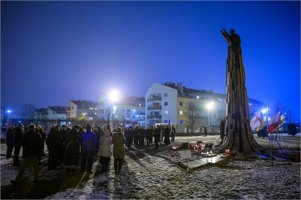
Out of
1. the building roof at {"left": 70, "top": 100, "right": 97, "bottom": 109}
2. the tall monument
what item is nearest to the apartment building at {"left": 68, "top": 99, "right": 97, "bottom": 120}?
the building roof at {"left": 70, "top": 100, "right": 97, "bottom": 109}

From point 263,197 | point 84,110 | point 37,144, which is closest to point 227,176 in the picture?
point 263,197

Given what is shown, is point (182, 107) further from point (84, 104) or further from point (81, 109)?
point (84, 104)

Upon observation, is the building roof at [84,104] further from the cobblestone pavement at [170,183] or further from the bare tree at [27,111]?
the cobblestone pavement at [170,183]

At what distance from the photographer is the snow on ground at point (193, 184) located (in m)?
5.69

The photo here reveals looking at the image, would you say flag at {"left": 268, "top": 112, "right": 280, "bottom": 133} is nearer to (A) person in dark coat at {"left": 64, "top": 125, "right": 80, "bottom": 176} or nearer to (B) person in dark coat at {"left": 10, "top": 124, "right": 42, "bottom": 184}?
(A) person in dark coat at {"left": 64, "top": 125, "right": 80, "bottom": 176}

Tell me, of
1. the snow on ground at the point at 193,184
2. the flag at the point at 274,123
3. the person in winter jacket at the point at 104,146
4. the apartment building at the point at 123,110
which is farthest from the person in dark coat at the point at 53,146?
the apartment building at the point at 123,110

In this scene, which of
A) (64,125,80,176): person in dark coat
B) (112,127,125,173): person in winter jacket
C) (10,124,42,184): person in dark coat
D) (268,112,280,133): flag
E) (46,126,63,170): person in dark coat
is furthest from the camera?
(268,112,280,133): flag

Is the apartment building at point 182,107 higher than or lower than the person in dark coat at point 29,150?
higher

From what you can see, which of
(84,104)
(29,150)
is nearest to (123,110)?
(84,104)

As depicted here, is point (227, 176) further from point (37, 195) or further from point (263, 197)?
point (37, 195)

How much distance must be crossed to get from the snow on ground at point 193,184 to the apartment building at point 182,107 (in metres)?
43.4

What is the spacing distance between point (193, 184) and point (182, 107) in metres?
49.4

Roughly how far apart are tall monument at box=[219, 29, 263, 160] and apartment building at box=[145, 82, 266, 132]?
3729 centimetres

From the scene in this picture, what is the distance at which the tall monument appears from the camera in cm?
1340
